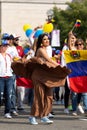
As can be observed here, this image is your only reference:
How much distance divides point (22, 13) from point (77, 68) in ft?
160

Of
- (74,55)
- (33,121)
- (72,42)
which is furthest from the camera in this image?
(72,42)

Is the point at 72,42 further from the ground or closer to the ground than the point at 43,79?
further from the ground

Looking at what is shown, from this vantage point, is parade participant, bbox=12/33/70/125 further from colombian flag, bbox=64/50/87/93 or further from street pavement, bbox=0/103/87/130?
colombian flag, bbox=64/50/87/93

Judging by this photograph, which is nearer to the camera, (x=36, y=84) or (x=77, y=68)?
(x=36, y=84)

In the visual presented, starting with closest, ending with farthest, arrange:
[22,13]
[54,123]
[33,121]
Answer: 1. [33,121]
2. [54,123]
3. [22,13]

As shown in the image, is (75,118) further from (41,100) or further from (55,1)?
(55,1)

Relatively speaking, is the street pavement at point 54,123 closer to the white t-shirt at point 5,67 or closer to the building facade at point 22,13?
the white t-shirt at point 5,67

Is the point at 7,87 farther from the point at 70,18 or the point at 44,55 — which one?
the point at 70,18

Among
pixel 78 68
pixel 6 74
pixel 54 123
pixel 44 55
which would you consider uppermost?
pixel 44 55

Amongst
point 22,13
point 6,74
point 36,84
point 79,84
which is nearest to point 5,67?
point 6,74

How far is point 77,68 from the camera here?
1306 cm

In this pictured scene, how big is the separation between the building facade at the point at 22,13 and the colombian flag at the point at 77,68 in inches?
1862

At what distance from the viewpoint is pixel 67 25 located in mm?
47094

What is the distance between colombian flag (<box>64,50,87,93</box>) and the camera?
12922mm
